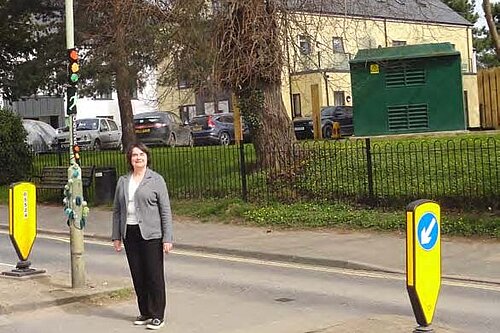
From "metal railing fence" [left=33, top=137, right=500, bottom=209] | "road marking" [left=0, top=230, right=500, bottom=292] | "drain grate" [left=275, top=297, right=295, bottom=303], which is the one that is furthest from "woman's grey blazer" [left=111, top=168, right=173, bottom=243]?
"metal railing fence" [left=33, top=137, right=500, bottom=209]

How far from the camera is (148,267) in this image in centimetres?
799

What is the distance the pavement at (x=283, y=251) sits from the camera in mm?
9594

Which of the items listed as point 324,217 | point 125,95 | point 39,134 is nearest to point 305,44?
point 324,217

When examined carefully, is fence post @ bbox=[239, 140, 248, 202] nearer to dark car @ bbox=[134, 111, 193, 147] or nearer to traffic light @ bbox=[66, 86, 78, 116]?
traffic light @ bbox=[66, 86, 78, 116]

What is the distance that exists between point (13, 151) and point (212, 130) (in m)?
10.8

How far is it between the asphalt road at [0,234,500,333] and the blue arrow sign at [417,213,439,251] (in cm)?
105

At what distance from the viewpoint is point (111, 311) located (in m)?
8.92

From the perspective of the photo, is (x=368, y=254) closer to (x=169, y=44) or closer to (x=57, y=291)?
(x=57, y=291)

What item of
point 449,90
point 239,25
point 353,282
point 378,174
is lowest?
point 353,282

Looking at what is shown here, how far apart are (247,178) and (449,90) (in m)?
6.12

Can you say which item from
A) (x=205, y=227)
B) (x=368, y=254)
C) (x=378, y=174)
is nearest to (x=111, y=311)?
(x=368, y=254)

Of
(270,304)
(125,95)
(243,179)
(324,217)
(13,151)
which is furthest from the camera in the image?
(125,95)

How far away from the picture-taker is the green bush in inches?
953

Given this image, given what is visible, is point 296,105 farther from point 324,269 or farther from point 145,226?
point 145,226
